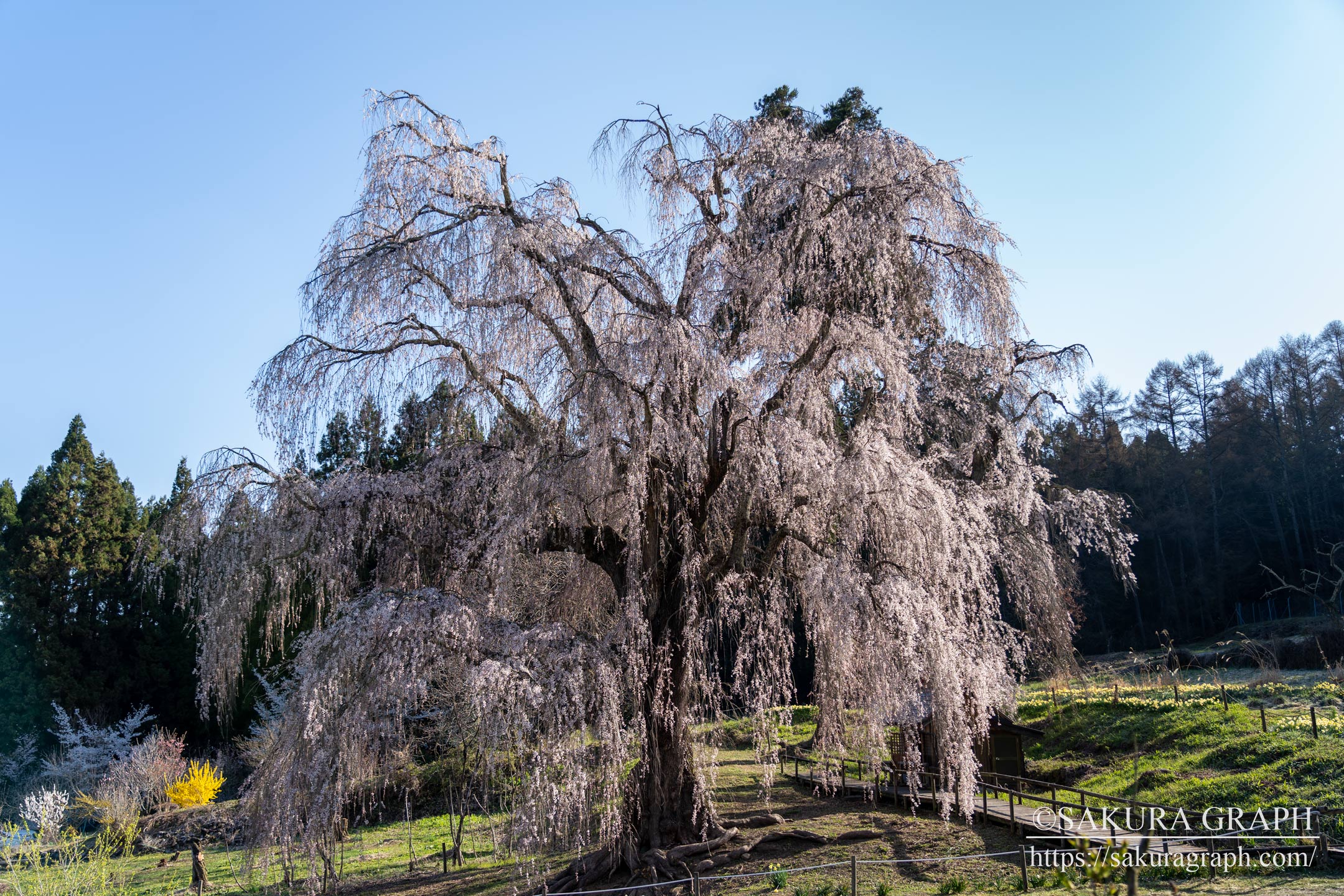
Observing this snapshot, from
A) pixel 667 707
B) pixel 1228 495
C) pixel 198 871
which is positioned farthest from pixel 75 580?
pixel 1228 495

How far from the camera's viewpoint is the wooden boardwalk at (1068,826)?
9.10 m

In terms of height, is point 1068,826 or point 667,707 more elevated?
point 667,707

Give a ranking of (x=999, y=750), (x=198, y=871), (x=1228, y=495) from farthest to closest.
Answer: (x=1228, y=495) < (x=198, y=871) < (x=999, y=750)

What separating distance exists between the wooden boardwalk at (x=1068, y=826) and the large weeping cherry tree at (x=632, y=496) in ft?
4.16

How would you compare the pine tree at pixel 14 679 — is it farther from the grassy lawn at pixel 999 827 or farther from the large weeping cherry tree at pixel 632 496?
the large weeping cherry tree at pixel 632 496

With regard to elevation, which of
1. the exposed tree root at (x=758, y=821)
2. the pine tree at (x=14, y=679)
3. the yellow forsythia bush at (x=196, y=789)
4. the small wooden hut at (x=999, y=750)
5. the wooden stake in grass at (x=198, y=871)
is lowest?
the wooden stake in grass at (x=198, y=871)

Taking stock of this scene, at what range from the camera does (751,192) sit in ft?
36.3

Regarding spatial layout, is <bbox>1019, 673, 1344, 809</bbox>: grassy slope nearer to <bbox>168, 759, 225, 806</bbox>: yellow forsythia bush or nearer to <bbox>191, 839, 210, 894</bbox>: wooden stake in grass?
<bbox>191, 839, 210, 894</bbox>: wooden stake in grass

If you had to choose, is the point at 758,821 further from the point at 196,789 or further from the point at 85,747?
the point at 85,747

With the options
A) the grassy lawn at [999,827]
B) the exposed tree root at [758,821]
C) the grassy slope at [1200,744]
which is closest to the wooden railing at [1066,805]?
the grassy lawn at [999,827]

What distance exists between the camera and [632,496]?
8664mm

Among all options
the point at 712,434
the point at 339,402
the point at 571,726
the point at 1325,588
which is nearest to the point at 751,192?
the point at 712,434

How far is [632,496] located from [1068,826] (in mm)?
6593

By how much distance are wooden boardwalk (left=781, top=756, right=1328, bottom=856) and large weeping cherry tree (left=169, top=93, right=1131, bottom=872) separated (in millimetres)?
1269
